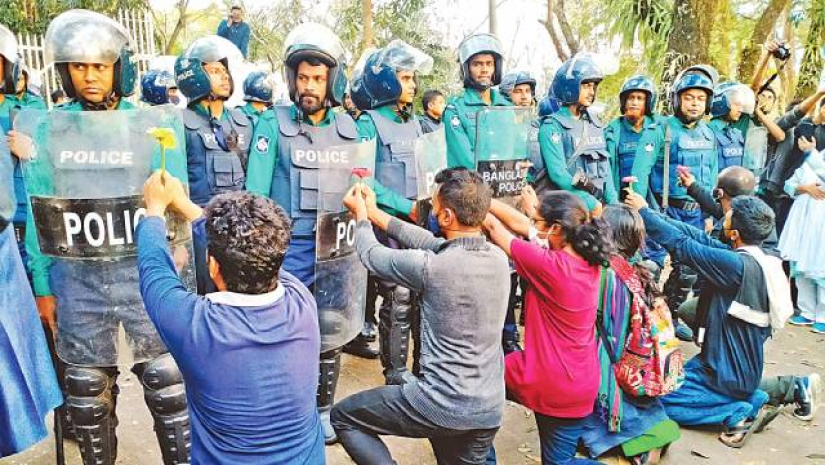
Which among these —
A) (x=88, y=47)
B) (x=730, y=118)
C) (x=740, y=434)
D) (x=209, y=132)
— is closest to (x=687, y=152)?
(x=730, y=118)

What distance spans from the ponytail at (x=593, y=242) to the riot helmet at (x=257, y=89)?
467 centimetres

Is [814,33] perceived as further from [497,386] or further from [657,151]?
[497,386]

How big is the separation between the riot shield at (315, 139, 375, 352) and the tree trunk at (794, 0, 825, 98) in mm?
8699

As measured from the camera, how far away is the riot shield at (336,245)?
3.33 metres

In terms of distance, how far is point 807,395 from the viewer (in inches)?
164

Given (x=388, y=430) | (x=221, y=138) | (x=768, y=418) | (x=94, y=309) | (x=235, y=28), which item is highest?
(x=235, y=28)

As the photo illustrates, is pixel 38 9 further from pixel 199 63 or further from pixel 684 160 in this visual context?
pixel 684 160

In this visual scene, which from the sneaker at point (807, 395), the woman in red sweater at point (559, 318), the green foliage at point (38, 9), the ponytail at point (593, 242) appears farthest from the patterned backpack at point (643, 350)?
the green foliage at point (38, 9)

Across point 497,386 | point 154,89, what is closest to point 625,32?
point 154,89

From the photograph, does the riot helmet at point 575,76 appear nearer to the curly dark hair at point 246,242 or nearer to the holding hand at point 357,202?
the holding hand at point 357,202

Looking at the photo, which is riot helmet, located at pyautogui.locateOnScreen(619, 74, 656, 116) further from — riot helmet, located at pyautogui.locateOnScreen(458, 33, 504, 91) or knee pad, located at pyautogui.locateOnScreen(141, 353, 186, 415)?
knee pad, located at pyautogui.locateOnScreen(141, 353, 186, 415)

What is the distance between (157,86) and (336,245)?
3.64 metres

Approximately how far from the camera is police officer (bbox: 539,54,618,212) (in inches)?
200

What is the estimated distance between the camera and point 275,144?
3408 mm
